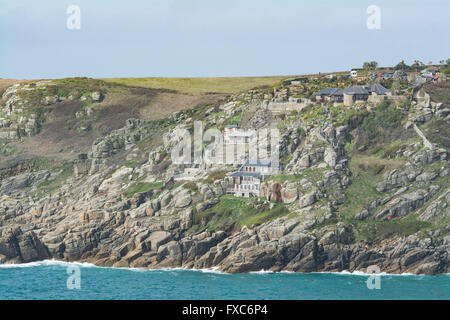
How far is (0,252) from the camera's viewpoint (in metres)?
174

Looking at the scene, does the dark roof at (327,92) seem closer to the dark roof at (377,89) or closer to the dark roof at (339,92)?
the dark roof at (339,92)

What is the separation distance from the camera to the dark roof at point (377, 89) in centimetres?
18938

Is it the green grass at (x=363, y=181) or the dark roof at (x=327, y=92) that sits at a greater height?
the dark roof at (x=327, y=92)

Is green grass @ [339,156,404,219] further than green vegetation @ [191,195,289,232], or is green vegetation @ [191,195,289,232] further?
green grass @ [339,156,404,219]

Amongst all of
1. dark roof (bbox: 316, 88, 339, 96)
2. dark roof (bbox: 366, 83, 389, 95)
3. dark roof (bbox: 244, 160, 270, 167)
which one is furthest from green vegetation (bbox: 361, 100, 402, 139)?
dark roof (bbox: 244, 160, 270, 167)

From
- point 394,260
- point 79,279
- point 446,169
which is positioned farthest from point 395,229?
point 79,279

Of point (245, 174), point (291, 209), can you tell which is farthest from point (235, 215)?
point (291, 209)

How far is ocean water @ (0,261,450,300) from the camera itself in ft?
470

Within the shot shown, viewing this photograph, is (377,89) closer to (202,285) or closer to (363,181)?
(363,181)

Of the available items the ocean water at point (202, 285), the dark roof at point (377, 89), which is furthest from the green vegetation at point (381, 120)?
the ocean water at point (202, 285)

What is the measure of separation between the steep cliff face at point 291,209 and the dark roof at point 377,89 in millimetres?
4129

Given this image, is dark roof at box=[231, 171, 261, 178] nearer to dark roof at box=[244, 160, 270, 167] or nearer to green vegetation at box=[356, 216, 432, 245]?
dark roof at box=[244, 160, 270, 167]

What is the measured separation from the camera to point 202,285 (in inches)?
5901

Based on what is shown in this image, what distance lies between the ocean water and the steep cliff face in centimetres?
448
